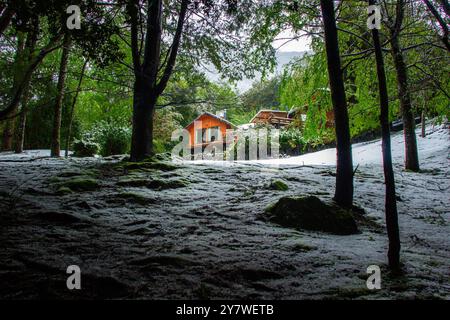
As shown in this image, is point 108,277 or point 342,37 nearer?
point 108,277

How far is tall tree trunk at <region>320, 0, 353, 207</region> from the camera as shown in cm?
530

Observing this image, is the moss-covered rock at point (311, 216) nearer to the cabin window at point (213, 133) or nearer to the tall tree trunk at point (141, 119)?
the tall tree trunk at point (141, 119)

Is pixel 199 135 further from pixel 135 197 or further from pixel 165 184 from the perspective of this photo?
pixel 135 197

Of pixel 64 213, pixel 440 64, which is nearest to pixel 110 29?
pixel 64 213

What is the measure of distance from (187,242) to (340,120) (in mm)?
3457

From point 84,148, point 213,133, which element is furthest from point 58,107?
point 213,133

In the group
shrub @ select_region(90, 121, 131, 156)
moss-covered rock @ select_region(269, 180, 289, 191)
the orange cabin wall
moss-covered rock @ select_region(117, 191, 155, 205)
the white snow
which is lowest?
moss-covered rock @ select_region(117, 191, 155, 205)

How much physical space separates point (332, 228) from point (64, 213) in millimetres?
3892

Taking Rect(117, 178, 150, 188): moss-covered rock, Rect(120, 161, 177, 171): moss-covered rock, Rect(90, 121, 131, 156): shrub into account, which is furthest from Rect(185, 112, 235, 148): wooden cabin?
Rect(117, 178, 150, 188): moss-covered rock

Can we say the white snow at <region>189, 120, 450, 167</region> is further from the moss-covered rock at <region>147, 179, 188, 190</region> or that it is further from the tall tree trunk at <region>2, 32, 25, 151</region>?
the tall tree trunk at <region>2, 32, 25, 151</region>

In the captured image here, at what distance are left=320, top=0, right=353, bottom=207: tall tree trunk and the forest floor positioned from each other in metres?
0.68

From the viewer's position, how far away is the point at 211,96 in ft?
32.4

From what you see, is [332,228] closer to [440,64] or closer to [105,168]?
[105,168]

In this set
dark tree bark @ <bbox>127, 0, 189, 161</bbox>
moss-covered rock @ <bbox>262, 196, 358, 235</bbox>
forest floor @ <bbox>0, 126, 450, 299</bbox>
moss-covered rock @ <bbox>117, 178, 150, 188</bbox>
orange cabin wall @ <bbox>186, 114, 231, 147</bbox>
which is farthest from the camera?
orange cabin wall @ <bbox>186, 114, 231, 147</bbox>
